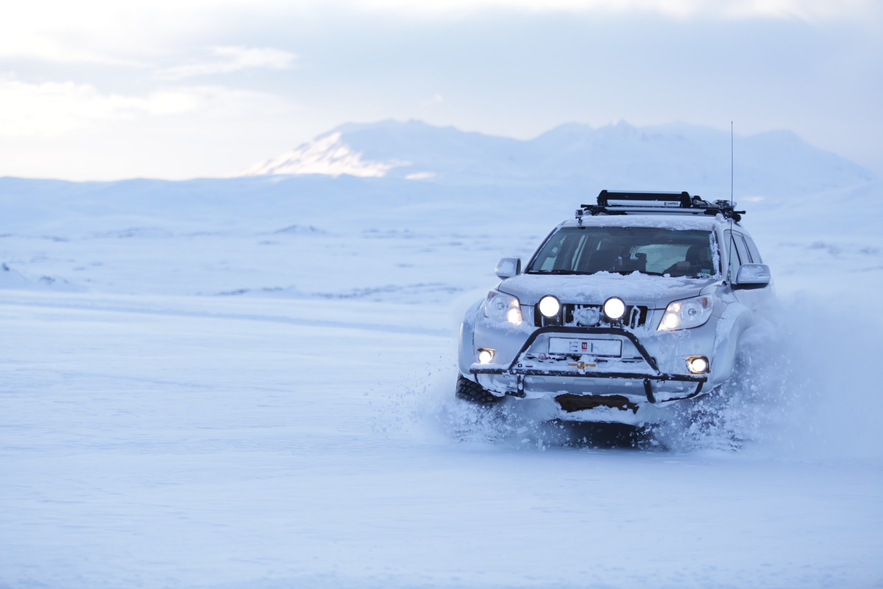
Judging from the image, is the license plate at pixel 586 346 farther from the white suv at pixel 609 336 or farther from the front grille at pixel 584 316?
the front grille at pixel 584 316

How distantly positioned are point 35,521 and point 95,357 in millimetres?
7001

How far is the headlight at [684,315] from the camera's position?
20.0 ft

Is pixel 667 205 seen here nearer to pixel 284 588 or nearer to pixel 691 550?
pixel 691 550

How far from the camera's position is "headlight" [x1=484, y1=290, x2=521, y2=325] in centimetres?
636

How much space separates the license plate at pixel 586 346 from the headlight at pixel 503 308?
29cm

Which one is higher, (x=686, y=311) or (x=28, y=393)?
(x=686, y=311)

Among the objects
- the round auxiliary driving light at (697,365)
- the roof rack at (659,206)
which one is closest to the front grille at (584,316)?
the round auxiliary driving light at (697,365)

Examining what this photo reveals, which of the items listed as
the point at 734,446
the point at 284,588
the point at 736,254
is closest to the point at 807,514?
the point at 734,446

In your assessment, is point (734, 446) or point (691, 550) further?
point (734, 446)

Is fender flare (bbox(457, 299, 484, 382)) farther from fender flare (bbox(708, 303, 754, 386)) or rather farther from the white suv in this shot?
fender flare (bbox(708, 303, 754, 386))

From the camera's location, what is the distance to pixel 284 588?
3598mm

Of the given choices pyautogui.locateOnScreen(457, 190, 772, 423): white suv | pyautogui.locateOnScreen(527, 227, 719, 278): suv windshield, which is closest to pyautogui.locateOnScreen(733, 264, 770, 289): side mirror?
pyautogui.locateOnScreen(457, 190, 772, 423): white suv

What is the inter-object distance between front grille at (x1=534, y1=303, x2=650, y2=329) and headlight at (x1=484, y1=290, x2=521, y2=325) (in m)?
0.14

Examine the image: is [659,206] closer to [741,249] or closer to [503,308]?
[741,249]
